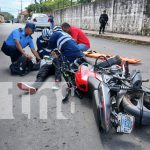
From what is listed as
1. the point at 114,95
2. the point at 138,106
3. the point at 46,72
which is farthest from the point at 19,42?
the point at 138,106

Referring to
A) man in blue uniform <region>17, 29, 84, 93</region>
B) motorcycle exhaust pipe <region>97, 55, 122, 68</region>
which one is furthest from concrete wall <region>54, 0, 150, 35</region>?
man in blue uniform <region>17, 29, 84, 93</region>

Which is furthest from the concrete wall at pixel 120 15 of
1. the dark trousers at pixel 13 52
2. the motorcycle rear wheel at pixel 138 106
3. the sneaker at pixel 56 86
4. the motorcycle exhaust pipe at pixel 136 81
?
the motorcycle rear wheel at pixel 138 106

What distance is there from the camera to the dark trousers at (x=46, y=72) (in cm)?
661

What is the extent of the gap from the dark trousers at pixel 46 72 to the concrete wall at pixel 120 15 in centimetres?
1330

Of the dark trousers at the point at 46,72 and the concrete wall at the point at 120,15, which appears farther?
the concrete wall at the point at 120,15

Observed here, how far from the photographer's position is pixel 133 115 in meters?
4.15

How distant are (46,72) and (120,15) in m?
17.0

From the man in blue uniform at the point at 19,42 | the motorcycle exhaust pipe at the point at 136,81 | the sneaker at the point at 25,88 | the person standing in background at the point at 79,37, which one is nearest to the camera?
the motorcycle exhaust pipe at the point at 136,81

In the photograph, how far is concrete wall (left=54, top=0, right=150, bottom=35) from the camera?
19734 millimetres

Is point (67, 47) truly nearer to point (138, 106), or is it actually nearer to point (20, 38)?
point (20, 38)

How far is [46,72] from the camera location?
277 inches

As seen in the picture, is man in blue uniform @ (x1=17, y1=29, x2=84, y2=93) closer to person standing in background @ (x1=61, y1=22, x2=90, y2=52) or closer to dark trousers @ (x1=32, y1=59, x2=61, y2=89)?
dark trousers @ (x1=32, y1=59, x2=61, y2=89)

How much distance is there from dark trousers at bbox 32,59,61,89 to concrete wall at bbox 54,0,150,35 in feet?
43.6

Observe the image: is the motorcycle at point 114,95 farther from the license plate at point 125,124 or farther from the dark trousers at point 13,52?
the dark trousers at point 13,52
